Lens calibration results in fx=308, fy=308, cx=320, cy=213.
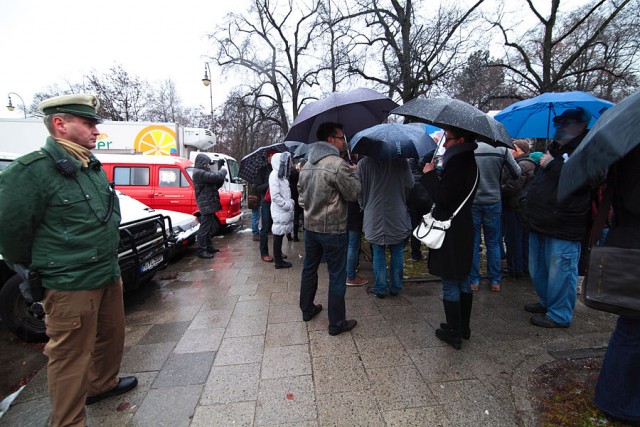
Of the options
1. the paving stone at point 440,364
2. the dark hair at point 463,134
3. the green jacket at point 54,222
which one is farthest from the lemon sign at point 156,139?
the paving stone at point 440,364

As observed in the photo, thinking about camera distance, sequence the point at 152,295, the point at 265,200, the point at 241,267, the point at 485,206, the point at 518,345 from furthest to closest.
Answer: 1. the point at 265,200
2. the point at 241,267
3. the point at 152,295
4. the point at 485,206
5. the point at 518,345

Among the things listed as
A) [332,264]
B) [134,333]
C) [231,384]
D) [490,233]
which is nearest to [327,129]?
[332,264]

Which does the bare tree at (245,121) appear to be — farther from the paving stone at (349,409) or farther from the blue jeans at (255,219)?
the paving stone at (349,409)

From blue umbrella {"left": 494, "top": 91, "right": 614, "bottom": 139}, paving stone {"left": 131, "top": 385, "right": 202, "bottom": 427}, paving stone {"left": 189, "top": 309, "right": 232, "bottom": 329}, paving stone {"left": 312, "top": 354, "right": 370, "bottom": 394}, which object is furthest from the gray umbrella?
paving stone {"left": 189, "top": 309, "right": 232, "bottom": 329}

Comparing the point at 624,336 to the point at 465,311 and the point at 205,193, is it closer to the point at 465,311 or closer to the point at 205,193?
the point at 465,311

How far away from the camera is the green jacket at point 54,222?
65.1 inches

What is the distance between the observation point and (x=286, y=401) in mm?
2150

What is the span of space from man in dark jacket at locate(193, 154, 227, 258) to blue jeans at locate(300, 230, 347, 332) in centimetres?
367

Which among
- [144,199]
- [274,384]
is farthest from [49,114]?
[144,199]

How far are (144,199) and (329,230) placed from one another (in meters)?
6.66

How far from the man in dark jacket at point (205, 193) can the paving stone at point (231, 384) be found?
159 inches

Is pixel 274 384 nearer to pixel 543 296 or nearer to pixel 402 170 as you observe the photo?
pixel 402 170

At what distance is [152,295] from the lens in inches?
173

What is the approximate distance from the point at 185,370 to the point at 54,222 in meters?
1.52
